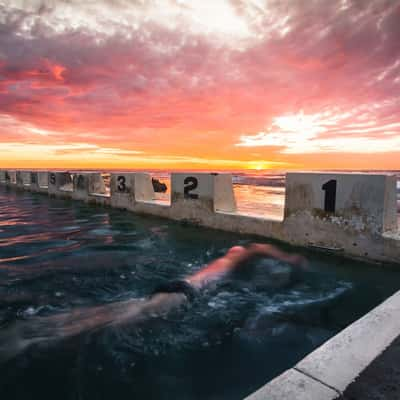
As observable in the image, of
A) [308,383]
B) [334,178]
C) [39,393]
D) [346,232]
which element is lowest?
Result: [39,393]

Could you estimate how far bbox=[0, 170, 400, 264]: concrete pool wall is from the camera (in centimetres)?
424

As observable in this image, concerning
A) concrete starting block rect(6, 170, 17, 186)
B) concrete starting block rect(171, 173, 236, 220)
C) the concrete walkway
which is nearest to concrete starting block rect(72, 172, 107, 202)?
concrete starting block rect(171, 173, 236, 220)

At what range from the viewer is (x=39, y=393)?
202 centimetres

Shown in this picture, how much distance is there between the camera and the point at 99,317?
3004 millimetres

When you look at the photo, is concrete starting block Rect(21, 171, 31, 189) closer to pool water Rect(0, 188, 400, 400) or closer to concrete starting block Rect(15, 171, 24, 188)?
concrete starting block Rect(15, 171, 24, 188)

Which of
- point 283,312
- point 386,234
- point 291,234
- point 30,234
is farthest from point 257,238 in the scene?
point 30,234

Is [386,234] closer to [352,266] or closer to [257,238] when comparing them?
[352,266]

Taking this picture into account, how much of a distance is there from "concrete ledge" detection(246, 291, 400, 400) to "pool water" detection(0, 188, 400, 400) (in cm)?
52

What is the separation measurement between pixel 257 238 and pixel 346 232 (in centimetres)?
181

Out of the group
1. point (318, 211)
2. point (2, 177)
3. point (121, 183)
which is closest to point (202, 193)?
point (318, 211)

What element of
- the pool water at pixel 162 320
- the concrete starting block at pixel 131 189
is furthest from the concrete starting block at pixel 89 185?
the pool water at pixel 162 320

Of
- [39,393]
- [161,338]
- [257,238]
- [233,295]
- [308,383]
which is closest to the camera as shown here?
[308,383]

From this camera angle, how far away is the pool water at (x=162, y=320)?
7.02ft

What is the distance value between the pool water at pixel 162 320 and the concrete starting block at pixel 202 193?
1.29m
